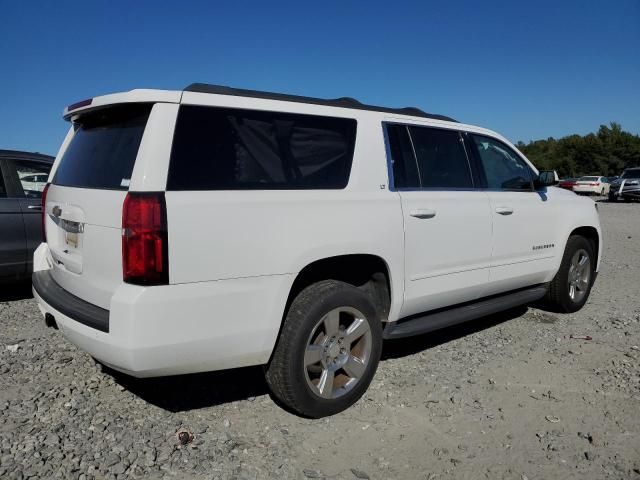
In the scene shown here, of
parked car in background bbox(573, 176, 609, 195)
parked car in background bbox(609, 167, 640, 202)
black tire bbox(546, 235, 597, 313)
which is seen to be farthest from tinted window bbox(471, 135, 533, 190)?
parked car in background bbox(573, 176, 609, 195)

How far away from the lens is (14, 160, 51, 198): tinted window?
5.91 m

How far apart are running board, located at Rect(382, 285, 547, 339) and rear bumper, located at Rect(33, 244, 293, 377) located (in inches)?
43.1

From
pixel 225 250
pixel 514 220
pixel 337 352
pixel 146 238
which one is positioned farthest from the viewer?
pixel 514 220

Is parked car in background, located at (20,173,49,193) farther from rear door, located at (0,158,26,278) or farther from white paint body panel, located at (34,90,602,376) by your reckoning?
white paint body panel, located at (34,90,602,376)

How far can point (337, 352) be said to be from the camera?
3.35m

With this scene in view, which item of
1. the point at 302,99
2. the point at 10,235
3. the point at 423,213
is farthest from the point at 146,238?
the point at 10,235

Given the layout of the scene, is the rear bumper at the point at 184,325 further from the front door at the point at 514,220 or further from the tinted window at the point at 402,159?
the front door at the point at 514,220

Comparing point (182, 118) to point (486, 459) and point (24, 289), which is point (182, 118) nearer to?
point (486, 459)

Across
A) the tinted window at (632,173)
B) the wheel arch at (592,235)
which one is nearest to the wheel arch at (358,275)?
the wheel arch at (592,235)

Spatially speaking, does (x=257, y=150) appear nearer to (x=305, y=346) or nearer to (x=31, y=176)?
(x=305, y=346)

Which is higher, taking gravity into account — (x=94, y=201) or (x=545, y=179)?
(x=545, y=179)

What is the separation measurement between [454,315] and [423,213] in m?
0.91

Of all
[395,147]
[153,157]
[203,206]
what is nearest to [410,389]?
[395,147]

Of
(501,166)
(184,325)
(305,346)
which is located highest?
(501,166)
